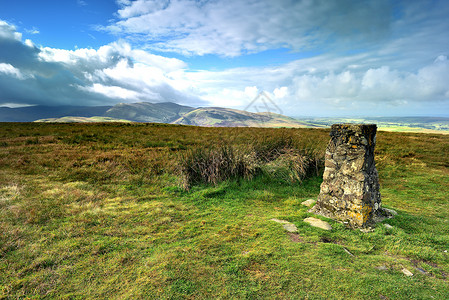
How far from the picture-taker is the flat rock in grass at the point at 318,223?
477 cm

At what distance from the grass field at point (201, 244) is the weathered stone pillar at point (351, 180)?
0.43m

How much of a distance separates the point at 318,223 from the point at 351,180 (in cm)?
147

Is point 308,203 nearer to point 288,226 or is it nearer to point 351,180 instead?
point 351,180

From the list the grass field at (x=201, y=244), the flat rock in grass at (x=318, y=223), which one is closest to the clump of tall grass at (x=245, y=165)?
the grass field at (x=201, y=244)

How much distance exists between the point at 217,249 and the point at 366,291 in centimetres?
248

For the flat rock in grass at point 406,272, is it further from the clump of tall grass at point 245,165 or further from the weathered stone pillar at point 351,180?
the clump of tall grass at point 245,165

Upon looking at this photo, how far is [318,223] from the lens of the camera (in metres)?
4.94

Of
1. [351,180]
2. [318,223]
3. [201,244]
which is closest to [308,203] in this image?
[318,223]

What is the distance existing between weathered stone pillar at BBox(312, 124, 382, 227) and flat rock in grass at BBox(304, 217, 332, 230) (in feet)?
1.53

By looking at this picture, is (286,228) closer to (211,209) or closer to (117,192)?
(211,209)

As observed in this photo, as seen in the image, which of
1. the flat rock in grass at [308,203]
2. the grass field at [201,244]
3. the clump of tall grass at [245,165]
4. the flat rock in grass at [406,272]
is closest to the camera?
the grass field at [201,244]

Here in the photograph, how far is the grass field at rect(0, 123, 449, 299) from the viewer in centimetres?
293

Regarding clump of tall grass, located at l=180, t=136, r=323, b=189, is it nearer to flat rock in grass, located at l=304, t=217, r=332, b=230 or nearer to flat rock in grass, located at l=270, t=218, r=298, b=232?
flat rock in grass, located at l=270, t=218, r=298, b=232

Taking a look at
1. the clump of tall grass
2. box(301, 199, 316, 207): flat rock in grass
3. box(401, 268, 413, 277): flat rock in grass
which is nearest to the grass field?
box(401, 268, 413, 277): flat rock in grass
